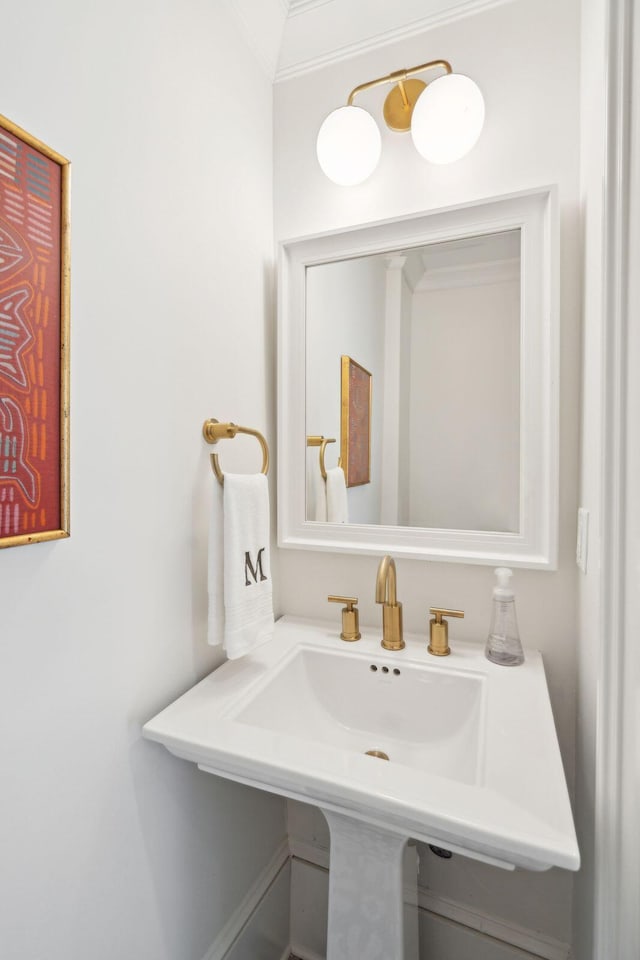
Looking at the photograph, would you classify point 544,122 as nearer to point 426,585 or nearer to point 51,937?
point 426,585

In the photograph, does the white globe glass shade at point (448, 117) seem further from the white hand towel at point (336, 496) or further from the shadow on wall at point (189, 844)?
the shadow on wall at point (189, 844)

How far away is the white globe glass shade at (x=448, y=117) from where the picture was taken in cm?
106

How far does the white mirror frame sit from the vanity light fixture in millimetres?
142

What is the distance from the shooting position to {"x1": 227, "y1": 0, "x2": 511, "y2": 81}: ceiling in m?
1.15

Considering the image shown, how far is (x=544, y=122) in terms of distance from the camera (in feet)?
3.51

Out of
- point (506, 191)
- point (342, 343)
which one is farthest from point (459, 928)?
point (506, 191)

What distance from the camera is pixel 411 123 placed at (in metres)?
1.15

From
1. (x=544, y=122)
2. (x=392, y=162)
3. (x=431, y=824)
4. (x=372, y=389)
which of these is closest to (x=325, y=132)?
(x=392, y=162)

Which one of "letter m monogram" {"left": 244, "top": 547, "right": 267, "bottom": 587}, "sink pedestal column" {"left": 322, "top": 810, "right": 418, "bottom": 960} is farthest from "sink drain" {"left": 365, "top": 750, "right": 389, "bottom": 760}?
"letter m monogram" {"left": 244, "top": 547, "right": 267, "bottom": 587}

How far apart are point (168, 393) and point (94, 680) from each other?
20.8 inches

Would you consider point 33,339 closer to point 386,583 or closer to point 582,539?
point 386,583

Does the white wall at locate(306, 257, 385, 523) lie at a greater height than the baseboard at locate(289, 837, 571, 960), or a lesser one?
greater

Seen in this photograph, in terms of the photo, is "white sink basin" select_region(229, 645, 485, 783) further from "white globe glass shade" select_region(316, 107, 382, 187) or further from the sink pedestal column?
"white globe glass shade" select_region(316, 107, 382, 187)

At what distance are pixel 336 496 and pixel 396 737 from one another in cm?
60
